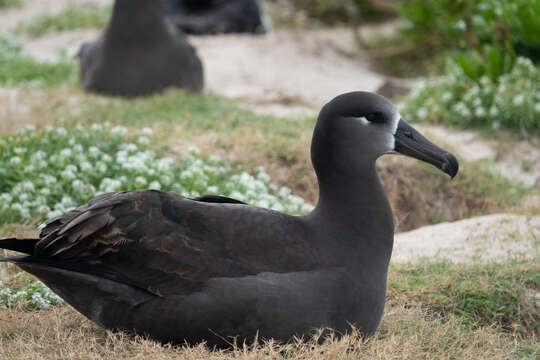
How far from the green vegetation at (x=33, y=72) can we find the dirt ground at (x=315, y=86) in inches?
22.6

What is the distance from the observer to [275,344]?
2.81 meters

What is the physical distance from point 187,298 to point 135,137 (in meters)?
2.88

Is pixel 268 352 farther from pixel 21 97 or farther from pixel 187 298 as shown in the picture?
→ pixel 21 97

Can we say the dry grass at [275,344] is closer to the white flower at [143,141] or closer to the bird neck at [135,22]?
the white flower at [143,141]

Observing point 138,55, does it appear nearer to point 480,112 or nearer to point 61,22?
→ point 480,112

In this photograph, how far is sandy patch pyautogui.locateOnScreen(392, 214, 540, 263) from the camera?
4.28m

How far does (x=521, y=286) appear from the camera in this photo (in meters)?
3.82

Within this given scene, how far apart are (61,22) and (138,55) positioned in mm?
6022

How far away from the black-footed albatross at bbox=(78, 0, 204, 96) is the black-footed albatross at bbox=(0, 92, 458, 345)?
15.9ft

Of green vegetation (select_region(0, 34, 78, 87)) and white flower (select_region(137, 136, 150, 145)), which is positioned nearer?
white flower (select_region(137, 136, 150, 145))

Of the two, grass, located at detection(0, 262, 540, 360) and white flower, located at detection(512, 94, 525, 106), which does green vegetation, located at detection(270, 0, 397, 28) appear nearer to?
white flower, located at detection(512, 94, 525, 106)

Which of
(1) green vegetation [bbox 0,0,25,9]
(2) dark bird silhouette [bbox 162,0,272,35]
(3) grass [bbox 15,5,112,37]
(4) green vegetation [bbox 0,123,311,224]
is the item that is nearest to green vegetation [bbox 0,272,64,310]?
(4) green vegetation [bbox 0,123,311,224]

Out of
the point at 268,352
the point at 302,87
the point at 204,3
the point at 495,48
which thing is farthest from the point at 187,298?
the point at 204,3

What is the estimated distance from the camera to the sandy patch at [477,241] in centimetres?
428
